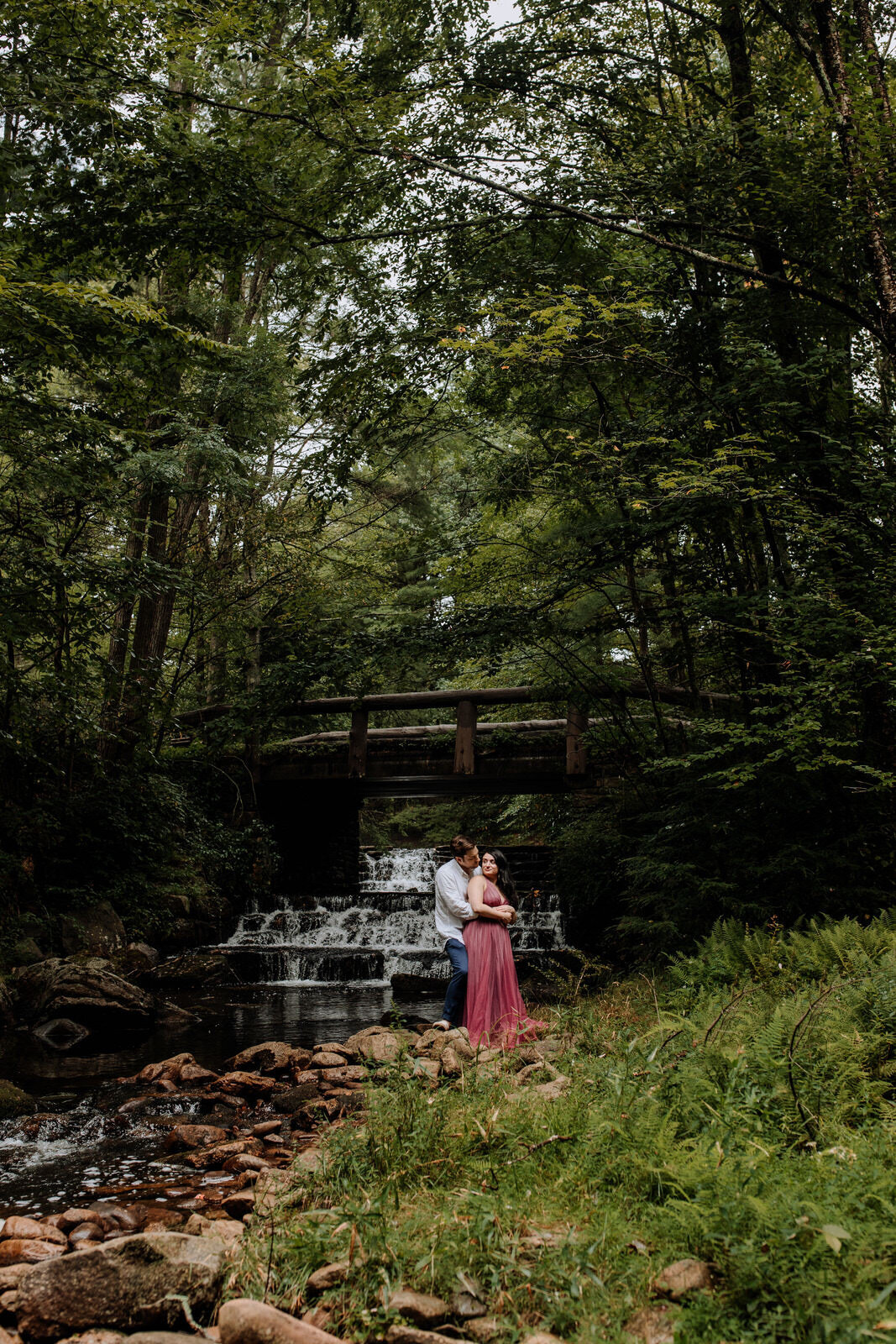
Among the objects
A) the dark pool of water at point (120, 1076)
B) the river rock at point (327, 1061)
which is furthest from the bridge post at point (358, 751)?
the river rock at point (327, 1061)

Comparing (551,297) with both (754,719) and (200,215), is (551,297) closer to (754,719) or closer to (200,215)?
(200,215)

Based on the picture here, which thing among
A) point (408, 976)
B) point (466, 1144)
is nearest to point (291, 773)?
point (408, 976)

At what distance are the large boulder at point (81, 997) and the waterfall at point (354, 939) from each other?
3101 millimetres

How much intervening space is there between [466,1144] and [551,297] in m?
5.20

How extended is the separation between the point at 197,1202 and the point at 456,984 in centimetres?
263

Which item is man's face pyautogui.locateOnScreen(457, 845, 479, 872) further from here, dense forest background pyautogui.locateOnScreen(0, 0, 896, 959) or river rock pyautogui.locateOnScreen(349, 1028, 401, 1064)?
dense forest background pyautogui.locateOnScreen(0, 0, 896, 959)

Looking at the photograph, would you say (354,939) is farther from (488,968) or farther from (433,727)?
(488,968)

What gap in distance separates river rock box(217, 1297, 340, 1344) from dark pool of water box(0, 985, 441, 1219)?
214cm

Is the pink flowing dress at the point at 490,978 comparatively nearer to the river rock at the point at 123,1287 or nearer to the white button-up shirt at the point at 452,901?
the white button-up shirt at the point at 452,901

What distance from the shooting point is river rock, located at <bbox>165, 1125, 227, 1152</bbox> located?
4.99 meters

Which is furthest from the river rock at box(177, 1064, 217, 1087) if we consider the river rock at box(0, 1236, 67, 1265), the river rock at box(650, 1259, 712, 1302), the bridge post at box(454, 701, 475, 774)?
the bridge post at box(454, 701, 475, 774)

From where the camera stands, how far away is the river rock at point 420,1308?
216 centimetres

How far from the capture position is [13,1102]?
5820mm

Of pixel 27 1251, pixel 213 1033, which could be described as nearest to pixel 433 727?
pixel 213 1033
